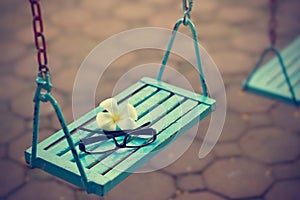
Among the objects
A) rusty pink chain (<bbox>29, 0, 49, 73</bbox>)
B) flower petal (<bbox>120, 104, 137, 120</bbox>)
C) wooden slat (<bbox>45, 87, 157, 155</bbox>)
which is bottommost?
wooden slat (<bbox>45, 87, 157, 155</bbox>)

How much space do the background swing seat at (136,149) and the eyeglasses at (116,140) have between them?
23mm

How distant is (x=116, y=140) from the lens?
219 cm

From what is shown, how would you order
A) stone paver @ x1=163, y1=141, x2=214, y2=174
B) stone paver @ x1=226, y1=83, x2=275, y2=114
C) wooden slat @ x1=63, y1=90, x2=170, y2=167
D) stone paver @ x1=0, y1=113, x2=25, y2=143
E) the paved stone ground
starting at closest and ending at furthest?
wooden slat @ x1=63, y1=90, x2=170, y2=167 → the paved stone ground → stone paver @ x1=163, y1=141, x2=214, y2=174 → stone paver @ x1=0, y1=113, x2=25, y2=143 → stone paver @ x1=226, y1=83, x2=275, y2=114

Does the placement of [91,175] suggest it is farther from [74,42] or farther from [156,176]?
[74,42]

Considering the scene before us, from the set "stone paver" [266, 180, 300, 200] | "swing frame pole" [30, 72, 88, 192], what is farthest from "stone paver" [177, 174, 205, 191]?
"swing frame pole" [30, 72, 88, 192]

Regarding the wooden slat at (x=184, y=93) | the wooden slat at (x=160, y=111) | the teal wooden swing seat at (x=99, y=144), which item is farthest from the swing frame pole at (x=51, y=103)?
the wooden slat at (x=184, y=93)

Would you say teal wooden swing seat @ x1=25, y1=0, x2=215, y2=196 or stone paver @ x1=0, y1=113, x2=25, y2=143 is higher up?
teal wooden swing seat @ x1=25, y1=0, x2=215, y2=196

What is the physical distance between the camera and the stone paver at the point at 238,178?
2975 millimetres

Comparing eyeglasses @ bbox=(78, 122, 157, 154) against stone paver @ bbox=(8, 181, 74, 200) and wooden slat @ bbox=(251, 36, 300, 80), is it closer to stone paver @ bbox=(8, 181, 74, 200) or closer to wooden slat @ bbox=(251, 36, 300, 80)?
stone paver @ bbox=(8, 181, 74, 200)

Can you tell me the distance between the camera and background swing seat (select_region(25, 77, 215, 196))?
2010mm

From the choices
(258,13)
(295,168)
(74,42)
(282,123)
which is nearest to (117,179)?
(295,168)

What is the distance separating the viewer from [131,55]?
4.24 metres

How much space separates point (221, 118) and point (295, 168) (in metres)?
0.60

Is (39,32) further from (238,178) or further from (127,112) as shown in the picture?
(238,178)
